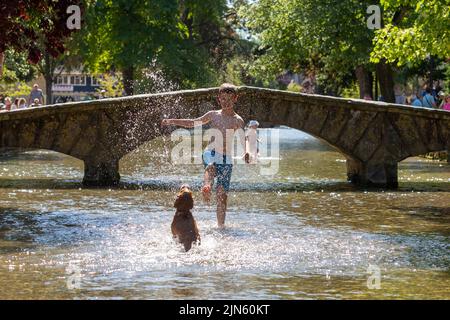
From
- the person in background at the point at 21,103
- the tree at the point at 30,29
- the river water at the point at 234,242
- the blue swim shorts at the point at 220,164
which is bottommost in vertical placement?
the river water at the point at 234,242

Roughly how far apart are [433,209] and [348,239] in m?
4.64

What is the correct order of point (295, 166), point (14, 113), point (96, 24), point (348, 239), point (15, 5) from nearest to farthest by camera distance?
point (348, 239) < point (15, 5) < point (14, 113) < point (295, 166) < point (96, 24)

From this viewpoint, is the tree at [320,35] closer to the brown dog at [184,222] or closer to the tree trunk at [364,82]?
the tree trunk at [364,82]

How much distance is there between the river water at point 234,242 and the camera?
10.5 m

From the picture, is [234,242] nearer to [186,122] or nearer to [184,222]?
[184,222]

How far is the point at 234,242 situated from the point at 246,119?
10.0 meters

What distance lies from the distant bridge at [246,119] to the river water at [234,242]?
0.67 meters

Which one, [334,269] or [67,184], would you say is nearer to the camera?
[334,269]

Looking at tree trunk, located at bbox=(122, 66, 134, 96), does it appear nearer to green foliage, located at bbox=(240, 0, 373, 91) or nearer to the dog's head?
green foliage, located at bbox=(240, 0, 373, 91)

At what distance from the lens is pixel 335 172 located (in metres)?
27.9

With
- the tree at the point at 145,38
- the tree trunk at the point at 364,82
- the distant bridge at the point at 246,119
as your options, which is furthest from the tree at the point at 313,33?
the distant bridge at the point at 246,119

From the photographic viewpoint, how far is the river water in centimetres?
1055

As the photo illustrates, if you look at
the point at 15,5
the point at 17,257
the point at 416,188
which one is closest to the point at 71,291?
the point at 17,257
